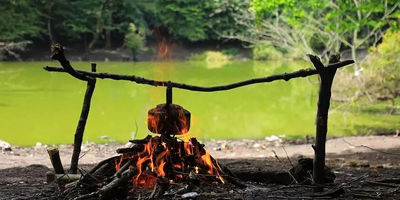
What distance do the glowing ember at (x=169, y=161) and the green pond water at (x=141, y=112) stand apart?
162 inches

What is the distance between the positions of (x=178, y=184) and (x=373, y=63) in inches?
466

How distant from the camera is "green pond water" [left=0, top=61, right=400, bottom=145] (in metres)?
13.0

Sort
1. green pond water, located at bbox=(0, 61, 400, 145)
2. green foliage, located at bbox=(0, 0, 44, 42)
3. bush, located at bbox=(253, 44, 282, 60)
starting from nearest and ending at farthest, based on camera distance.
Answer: green pond water, located at bbox=(0, 61, 400, 145), green foliage, located at bbox=(0, 0, 44, 42), bush, located at bbox=(253, 44, 282, 60)

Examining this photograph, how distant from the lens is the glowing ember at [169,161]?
457 cm

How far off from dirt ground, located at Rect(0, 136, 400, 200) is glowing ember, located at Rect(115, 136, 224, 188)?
221mm

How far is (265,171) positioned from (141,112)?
34.1 ft

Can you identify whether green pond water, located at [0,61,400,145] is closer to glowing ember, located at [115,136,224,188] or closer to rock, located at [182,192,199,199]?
glowing ember, located at [115,136,224,188]

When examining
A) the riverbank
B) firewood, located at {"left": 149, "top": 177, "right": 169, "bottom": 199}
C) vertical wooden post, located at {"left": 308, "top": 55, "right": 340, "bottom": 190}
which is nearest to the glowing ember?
firewood, located at {"left": 149, "top": 177, "right": 169, "bottom": 199}

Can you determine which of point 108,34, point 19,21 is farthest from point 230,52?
point 19,21

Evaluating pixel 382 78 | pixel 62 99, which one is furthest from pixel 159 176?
pixel 62 99

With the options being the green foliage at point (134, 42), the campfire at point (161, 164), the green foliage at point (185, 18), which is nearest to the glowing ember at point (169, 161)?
the campfire at point (161, 164)

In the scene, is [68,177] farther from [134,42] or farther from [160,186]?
[134,42]

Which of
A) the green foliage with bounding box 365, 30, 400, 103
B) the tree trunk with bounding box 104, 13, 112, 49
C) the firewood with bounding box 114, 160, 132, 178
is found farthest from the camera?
the tree trunk with bounding box 104, 13, 112, 49

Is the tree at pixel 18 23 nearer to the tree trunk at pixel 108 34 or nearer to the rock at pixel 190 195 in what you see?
the tree trunk at pixel 108 34
